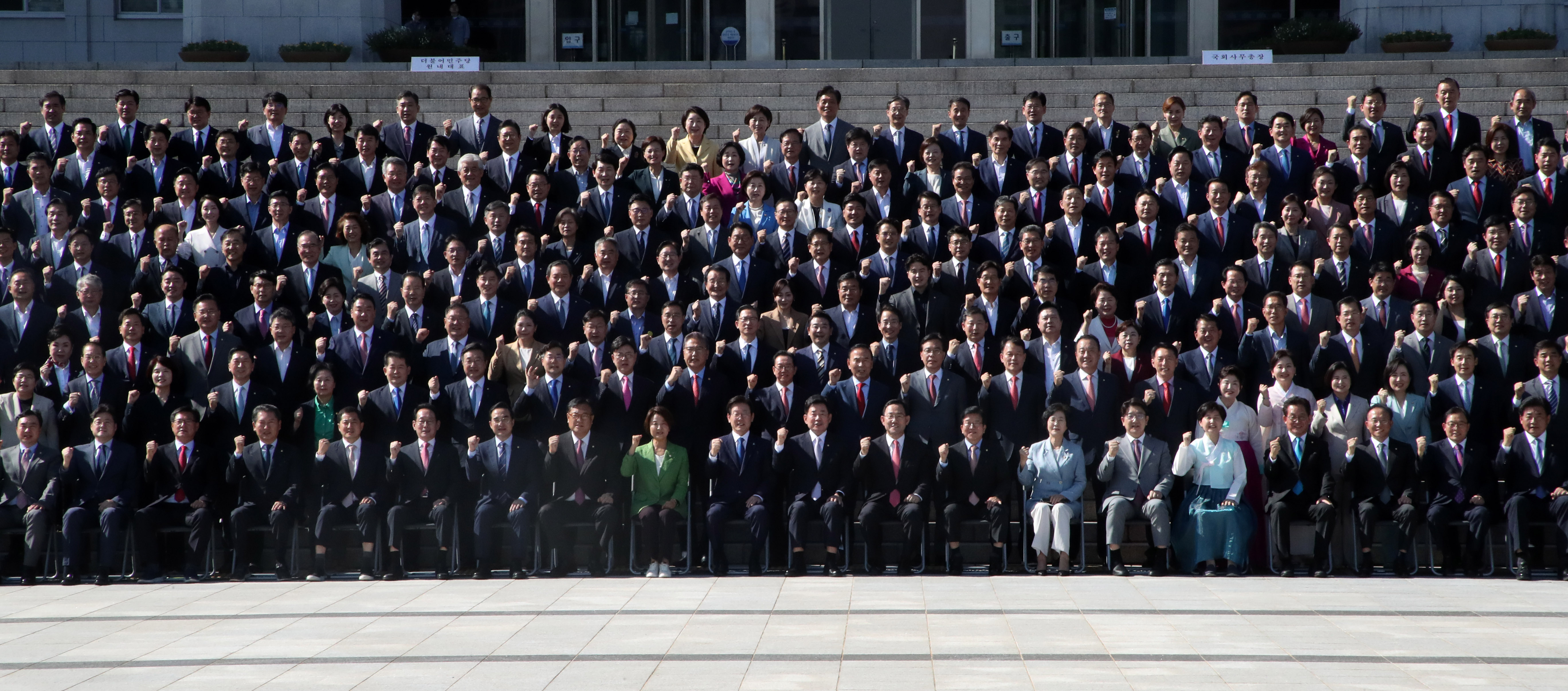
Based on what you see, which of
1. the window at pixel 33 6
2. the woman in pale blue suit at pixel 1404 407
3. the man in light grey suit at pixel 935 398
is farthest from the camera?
the window at pixel 33 6

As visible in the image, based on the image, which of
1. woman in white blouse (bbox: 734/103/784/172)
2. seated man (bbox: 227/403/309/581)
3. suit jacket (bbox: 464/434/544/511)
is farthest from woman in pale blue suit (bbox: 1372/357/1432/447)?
seated man (bbox: 227/403/309/581)

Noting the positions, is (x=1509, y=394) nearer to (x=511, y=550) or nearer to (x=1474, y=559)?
(x=1474, y=559)

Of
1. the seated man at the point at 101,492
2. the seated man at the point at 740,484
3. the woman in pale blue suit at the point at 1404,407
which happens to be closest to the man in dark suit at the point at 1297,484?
the woman in pale blue suit at the point at 1404,407

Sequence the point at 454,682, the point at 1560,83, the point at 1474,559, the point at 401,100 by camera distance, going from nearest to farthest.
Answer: the point at 454,682, the point at 1474,559, the point at 401,100, the point at 1560,83

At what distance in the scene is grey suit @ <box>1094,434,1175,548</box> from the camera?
34.5 ft

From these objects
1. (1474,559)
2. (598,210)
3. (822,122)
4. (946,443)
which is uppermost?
(822,122)

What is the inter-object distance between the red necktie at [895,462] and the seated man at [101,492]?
5671 millimetres

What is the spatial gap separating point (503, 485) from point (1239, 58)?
9.32 m

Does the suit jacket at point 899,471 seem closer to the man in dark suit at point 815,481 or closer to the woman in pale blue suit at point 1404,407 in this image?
the man in dark suit at point 815,481

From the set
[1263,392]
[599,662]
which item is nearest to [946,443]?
[1263,392]

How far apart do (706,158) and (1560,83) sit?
31.8ft

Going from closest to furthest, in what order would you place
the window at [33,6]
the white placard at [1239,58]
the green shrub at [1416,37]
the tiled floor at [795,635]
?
the tiled floor at [795,635] < the white placard at [1239,58] < the green shrub at [1416,37] < the window at [33,6]

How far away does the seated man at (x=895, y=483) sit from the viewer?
10.7 meters

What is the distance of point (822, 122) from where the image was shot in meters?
13.9
